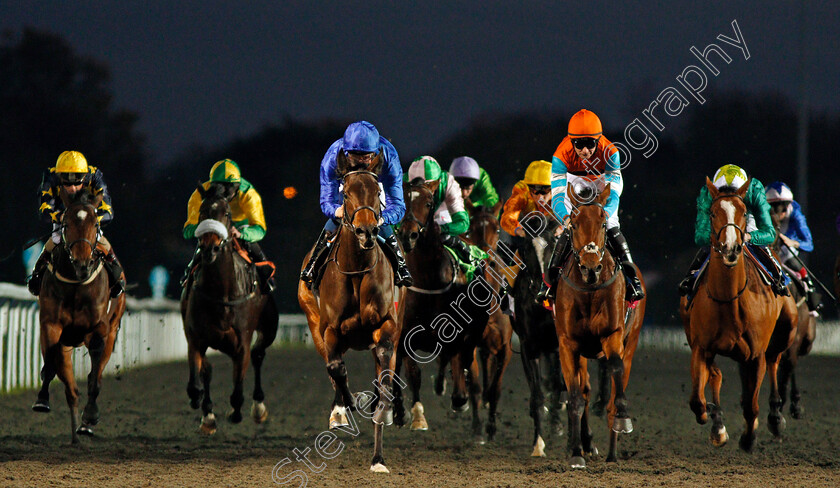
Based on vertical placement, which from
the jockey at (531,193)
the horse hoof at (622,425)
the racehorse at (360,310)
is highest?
the jockey at (531,193)

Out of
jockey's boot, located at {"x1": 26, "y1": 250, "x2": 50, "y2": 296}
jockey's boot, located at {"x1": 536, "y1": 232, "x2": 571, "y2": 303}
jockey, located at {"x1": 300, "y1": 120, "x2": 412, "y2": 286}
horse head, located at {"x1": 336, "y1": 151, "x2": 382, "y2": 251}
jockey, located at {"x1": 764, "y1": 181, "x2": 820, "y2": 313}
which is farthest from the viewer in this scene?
jockey, located at {"x1": 764, "y1": 181, "x2": 820, "y2": 313}

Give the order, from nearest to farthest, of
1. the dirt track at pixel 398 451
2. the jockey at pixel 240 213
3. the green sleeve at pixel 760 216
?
the dirt track at pixel 398 451, the green sleeve at pixel 760 216, the jockey at pixel 240 213

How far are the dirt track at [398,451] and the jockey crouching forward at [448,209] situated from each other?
1.68m

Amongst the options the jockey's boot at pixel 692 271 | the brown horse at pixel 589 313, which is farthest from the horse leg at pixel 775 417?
the brown horse at pixel 589 313

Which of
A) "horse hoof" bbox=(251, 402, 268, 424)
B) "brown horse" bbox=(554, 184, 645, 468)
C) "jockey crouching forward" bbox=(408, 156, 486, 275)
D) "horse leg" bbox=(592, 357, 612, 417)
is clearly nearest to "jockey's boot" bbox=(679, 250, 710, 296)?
"horse leg" bbox=(592, 357, 612, 417)

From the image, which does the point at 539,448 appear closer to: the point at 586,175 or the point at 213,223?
the point at 586,175

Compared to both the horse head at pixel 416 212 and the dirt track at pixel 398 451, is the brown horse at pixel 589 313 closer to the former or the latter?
the dirt track at pixel 398 451

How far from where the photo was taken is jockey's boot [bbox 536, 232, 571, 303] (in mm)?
8336

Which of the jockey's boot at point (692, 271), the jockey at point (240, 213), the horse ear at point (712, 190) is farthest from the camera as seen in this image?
the jockey at point (240, 213)

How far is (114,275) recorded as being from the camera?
9938 mm

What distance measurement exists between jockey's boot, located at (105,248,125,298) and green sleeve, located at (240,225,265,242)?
1.21 m

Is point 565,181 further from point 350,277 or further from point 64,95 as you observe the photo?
point 64,95

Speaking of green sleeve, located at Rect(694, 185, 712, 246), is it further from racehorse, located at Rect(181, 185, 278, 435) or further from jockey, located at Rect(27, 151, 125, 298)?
jockey, located at Rect(27, 151, 125, 298)

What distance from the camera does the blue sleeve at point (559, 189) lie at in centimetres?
840
